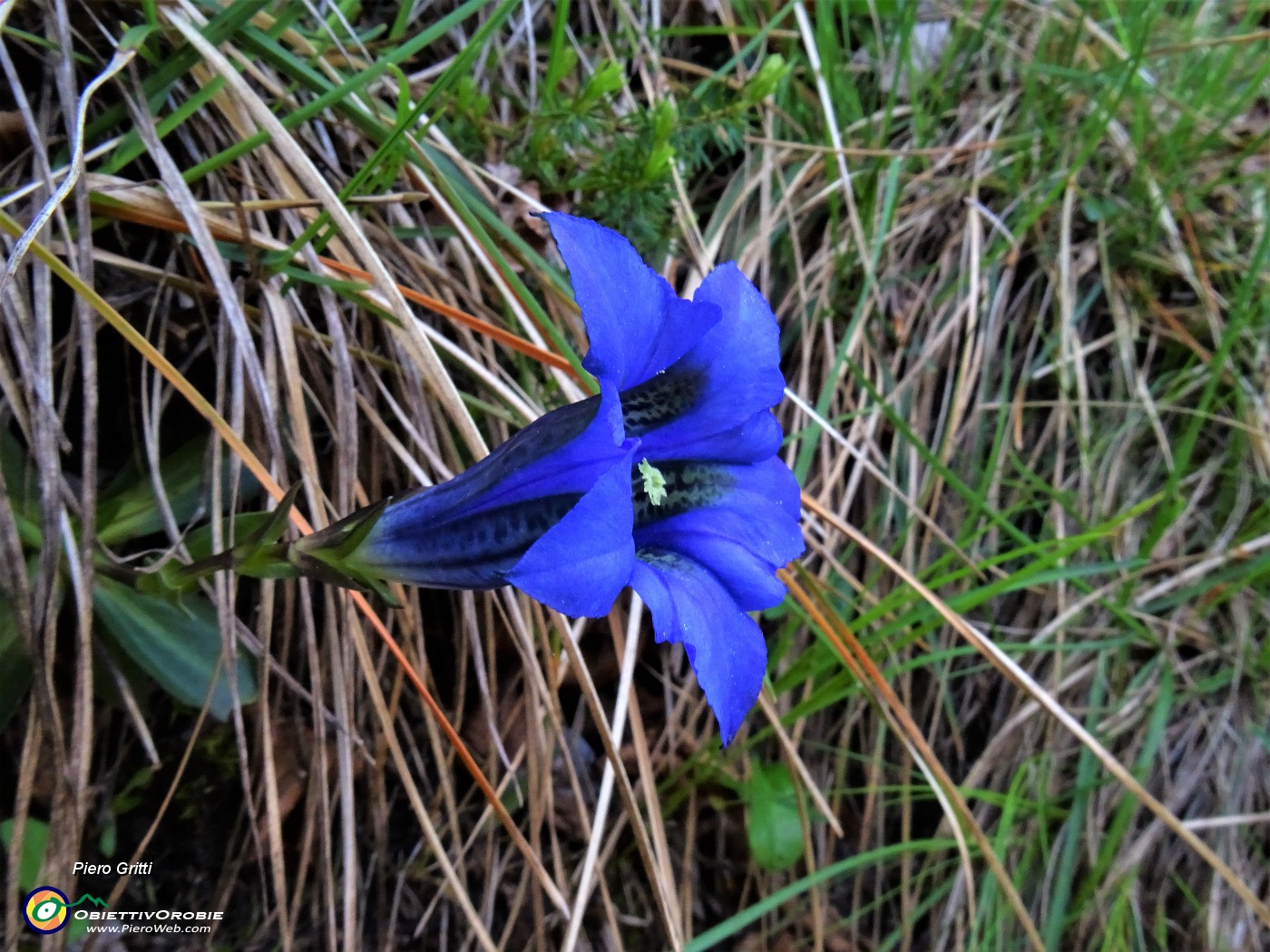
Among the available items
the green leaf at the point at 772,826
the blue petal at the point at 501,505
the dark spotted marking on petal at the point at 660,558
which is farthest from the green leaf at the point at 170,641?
the green leaf at the point at 772,826

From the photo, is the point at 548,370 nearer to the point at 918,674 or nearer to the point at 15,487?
the point at 15,487

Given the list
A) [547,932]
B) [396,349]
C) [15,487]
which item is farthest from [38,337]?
[547,932]

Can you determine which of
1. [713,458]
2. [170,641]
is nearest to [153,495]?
[170,641]

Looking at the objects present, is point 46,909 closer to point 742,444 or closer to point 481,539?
point 481,539

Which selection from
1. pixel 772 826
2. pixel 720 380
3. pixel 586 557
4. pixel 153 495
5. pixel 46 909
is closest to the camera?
pixel 586 557

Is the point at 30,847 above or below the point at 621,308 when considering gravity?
below

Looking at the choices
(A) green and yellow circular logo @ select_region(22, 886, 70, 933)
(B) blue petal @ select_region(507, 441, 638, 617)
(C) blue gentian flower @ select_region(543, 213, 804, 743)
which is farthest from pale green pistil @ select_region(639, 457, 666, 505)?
(A) green and yellow circular logo @ select_region(22, 886, 70, 933)

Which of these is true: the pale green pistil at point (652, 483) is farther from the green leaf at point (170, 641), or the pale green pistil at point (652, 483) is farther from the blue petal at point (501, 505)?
the green leaf at point (170, 641)
